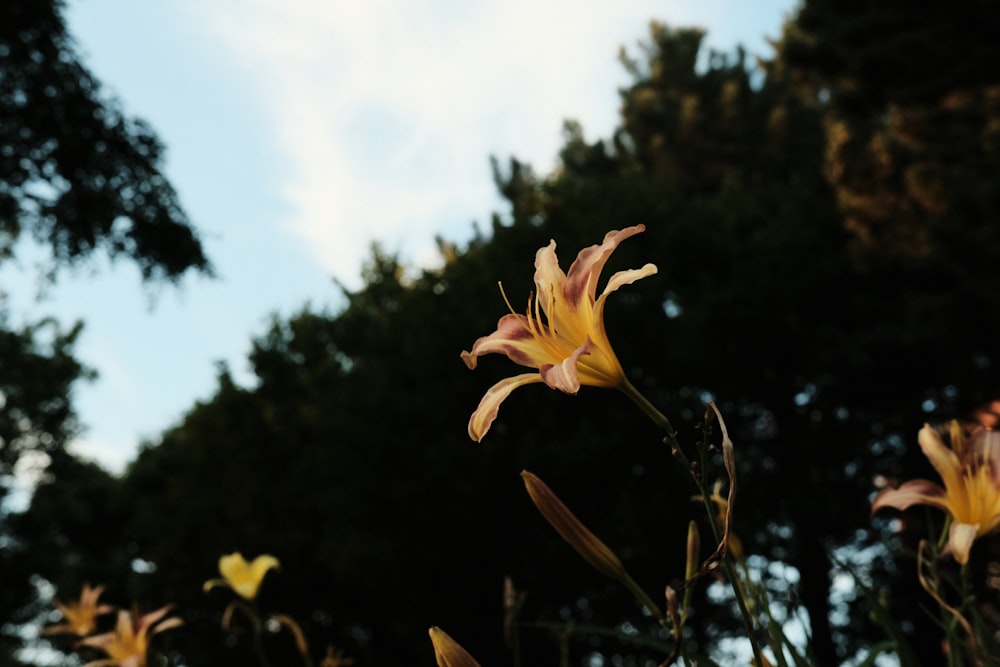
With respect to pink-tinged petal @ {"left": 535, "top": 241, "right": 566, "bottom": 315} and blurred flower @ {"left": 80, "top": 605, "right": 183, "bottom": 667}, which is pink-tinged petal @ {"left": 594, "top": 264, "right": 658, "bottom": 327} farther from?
blurred flower @ {"left": 80, "top": 605, "right": 183, "bottom": 667}

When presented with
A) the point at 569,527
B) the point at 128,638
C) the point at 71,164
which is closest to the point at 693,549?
the point at 569,527

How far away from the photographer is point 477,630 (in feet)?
33.1

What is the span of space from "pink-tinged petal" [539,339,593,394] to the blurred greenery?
25.6 ft

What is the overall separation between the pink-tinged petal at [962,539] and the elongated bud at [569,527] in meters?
0.51

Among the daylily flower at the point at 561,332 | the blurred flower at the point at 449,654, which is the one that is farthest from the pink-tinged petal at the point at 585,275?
the blurred flower at the point at 449,654

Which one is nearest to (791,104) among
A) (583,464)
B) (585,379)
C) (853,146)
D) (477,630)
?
(853,146)

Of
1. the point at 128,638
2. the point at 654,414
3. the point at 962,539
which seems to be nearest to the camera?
the point at 654,414

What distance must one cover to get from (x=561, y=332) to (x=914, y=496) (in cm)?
68

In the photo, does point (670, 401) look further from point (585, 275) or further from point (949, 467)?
point (585, 275)

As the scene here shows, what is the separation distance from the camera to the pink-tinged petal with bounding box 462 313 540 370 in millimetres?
1050

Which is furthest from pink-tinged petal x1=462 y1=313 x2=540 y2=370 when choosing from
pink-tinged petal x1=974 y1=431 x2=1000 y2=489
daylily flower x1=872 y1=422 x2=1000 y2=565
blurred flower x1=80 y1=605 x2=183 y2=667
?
blurred flower x1=80 y1=605 x2=183 y2=667

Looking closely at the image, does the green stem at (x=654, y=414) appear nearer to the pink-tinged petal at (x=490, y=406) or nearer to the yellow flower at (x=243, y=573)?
the pink-tinged petal at (x=490, y=406)

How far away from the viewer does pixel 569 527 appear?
0.94 meters

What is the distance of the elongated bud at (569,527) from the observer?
938 millimetres
